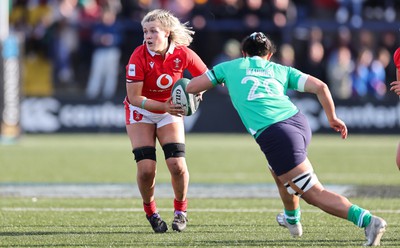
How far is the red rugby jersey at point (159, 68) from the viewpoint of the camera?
304 inches

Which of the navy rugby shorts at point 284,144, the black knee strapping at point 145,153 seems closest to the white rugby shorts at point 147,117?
the black knee strapping at point 145,153

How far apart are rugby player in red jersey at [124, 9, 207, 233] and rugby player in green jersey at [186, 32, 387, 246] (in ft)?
2.83

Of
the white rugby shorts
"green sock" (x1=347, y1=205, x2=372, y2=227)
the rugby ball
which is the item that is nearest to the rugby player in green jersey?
"green sock" (x1=347, y1=205, x2=372, y2=227)

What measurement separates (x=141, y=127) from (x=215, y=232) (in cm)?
108

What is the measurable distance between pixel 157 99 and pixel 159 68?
0.28 m

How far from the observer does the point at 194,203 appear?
391 inches

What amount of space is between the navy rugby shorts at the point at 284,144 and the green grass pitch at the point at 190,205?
618 millimetres

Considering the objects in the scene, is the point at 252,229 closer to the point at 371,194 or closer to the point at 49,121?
the point at 371,194

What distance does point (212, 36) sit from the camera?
76.2 feet

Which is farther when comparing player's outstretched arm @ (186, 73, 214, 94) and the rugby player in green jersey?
player's outstretched arm @ (186, 73, 214, 94)

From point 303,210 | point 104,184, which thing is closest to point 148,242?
point 303,210

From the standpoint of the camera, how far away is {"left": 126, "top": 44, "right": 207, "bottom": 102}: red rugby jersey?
7723 mm

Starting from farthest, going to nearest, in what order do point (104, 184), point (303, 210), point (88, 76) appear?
point (88, 76) → point (104, 184) → point (303, 210)

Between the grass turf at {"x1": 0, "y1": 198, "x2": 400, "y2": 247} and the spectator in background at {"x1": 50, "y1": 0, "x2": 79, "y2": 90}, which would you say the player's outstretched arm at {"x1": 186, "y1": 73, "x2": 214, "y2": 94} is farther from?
the spectator in background at {"x1": 50, "y1": 0, "x2": 79, "y2": 90}
